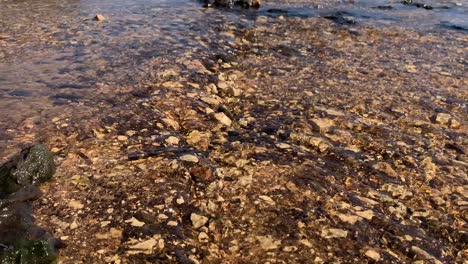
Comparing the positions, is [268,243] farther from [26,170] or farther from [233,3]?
[233,3]

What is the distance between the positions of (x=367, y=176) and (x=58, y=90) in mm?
5452

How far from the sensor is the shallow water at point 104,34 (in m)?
7.70

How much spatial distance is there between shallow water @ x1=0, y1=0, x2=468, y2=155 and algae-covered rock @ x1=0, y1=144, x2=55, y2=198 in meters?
0.95

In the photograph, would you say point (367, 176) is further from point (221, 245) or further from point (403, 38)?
point (403, 38)

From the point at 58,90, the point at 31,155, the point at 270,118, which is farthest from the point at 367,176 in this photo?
the point at 58,90

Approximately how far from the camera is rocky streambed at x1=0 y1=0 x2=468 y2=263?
14.9 ft

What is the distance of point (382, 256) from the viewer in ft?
14.7

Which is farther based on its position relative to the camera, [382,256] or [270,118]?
[270,118]

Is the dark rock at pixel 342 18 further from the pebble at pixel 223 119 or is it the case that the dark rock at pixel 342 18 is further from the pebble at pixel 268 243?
the pebble at pixel 268 243

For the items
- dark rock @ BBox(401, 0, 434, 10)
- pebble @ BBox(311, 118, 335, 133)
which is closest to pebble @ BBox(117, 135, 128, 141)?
pebble @ BBox(311, 118, 335, 133)

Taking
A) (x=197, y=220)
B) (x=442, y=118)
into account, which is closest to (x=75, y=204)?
(x=197, y=220)

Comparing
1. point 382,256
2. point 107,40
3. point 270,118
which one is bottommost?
point 382,256

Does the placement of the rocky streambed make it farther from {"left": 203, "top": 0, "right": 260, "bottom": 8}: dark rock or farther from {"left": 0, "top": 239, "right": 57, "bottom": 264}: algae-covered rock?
{"left": 203, "top": 0, "right": 260, "bottom": 8}: dark rock

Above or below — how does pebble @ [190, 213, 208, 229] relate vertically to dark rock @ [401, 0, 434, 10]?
below
